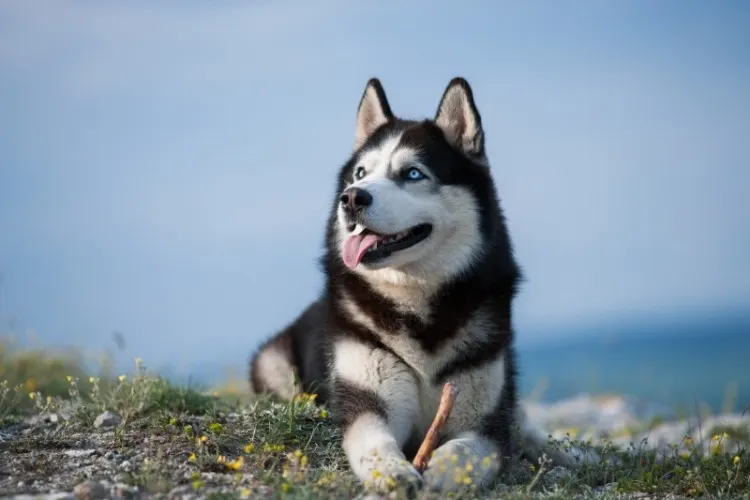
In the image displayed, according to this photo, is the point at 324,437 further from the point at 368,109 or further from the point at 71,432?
the point at 368,109

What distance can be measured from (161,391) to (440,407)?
2476 millimetres

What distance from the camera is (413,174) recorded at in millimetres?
5266

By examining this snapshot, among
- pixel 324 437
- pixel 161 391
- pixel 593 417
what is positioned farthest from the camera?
pixel 593 417

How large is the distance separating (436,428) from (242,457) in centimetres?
122

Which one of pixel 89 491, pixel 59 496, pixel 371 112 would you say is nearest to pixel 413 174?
pixel 371 112

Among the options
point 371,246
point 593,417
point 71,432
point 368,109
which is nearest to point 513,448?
point 371,246

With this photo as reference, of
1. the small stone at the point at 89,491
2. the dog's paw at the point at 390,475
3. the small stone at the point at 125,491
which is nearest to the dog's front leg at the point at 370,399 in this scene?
the dog's paw at the point at 390,475

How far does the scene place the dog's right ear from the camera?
5.95 meters

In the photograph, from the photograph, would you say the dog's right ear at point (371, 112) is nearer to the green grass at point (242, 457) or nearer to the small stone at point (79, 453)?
the green grass at point (242, 457)

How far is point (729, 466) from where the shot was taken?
236 inches

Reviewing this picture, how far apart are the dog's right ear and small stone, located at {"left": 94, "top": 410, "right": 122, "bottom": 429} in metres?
2.50

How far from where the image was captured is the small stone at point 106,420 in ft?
19.8

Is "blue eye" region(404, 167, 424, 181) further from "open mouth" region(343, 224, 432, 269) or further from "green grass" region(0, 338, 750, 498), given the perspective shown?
"green grass" region(0, 338, 750, 498)

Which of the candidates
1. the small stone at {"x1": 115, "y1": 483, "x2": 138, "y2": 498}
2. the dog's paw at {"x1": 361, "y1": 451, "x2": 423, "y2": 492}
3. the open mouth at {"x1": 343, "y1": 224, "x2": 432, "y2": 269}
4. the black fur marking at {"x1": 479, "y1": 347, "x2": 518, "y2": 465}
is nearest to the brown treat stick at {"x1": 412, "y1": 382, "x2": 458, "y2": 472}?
the dog's paw at {"x1": 361, "y1": 451, "x2": 423, "y2": 492}
